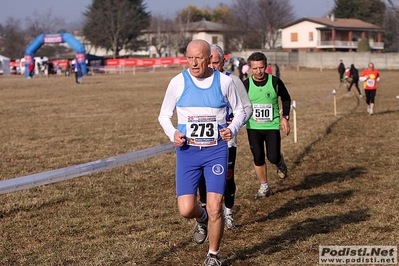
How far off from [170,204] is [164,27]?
11019 centimetres

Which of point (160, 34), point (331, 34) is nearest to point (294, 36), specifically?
point (331, 34)

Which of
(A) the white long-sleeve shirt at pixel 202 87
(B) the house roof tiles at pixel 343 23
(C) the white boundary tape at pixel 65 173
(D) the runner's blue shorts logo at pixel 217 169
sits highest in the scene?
(B) the house roof tiles at pixel 343 23

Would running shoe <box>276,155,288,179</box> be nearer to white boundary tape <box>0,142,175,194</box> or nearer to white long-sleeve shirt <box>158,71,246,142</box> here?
white boundary tape <box>0,142,175,194</box>

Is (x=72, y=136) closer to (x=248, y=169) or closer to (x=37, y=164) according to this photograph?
(x=37, y=164)

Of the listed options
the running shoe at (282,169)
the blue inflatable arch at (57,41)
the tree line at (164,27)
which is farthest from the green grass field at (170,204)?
the tree line at (164,27)

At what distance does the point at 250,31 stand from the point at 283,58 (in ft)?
104

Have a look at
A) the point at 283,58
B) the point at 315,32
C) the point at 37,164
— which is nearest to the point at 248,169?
the point at 37,164

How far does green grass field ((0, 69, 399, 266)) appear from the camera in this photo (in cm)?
631

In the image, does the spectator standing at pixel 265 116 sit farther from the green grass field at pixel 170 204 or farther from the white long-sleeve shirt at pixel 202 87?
the white long-sleeve shirt at pixel 202 87

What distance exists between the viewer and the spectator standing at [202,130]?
543 cm

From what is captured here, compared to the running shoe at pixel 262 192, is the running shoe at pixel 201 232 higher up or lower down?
higher up

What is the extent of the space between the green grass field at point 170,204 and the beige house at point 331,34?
Answer: 86.0 meters

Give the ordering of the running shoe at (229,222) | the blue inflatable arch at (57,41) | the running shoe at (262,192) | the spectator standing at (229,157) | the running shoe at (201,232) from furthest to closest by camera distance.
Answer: the blue inflatable arch at (57,41) < the running shoe at (262,192) < the running shoe at (229,222) < the spectator standing at (229,157) < the running shoe at (201,232)

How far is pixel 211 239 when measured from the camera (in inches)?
220
